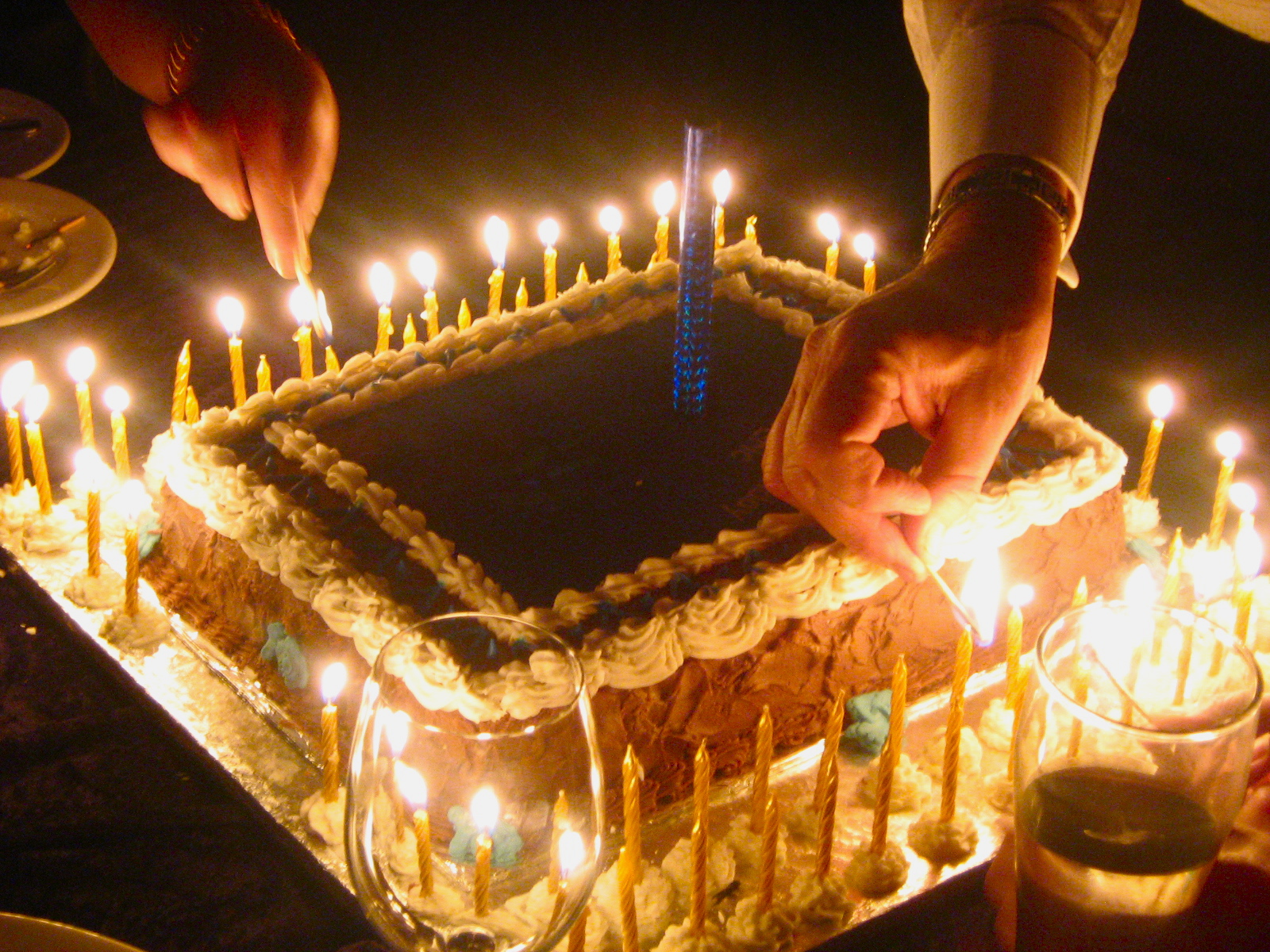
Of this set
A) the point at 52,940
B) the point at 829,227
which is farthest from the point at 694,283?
the point at 52,940

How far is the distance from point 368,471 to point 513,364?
45 centimetres

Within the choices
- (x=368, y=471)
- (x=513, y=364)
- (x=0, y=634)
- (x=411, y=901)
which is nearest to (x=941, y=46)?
(x=513, y=364)

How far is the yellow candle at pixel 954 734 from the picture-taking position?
76.2 inches

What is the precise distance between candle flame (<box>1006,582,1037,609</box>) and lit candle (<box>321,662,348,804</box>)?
1.08m

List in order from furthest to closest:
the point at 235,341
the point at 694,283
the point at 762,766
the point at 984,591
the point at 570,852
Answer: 1. the point at 235,341
2. the point at 694,283
3. the point at 984,591
4. the point at 762,766
5. the point at 570,852

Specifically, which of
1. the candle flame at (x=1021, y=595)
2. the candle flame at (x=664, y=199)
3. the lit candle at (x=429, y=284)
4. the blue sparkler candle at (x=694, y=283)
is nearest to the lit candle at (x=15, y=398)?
the lit candle at (x=429, y=284)

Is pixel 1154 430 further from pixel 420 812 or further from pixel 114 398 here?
pixel 114 398

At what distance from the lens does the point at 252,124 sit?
1836 millimetres

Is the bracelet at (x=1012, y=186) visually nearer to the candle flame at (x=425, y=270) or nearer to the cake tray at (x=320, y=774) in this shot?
the cake tray at (x=320, y=774)

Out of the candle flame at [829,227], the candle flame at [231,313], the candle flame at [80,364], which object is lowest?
the candle flame at [80,364]

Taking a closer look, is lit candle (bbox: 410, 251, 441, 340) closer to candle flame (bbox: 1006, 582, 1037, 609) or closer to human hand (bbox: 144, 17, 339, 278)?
human hand (bbox: 144, 17, 339, 278)

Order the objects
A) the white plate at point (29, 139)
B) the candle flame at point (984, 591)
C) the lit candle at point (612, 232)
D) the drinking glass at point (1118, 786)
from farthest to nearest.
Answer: the white plate at point (29, 139) < the lit candle at point (612, 232) < the candle flame at point (984, 591) < the drinking glass at point (1118, 786)

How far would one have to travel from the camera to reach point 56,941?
122 centimetres

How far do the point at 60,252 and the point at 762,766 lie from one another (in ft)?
7.00
